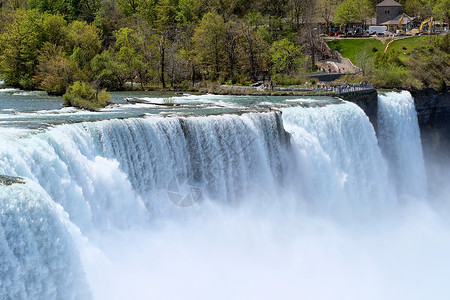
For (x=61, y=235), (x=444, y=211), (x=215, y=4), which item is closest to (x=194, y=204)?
(x=61, y=235)

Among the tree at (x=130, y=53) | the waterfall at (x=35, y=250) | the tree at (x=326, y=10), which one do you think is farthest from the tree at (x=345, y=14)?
the waterfall at (x=35, y=250)

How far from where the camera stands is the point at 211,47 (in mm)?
48406

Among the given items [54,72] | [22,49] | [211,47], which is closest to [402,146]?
[211,47]

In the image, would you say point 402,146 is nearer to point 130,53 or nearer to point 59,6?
point 130,53

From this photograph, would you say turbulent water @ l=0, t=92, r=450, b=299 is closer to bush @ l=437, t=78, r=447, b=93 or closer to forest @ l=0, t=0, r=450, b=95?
bush @ l=437, t=78, r=447, b=93

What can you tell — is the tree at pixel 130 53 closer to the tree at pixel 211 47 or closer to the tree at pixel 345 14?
the tree at pixel 211 47

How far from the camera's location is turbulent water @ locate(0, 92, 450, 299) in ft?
48.2

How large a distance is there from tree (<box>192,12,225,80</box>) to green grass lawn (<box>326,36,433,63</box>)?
1729 cm

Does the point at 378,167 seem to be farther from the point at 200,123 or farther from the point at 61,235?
the point at 61,235

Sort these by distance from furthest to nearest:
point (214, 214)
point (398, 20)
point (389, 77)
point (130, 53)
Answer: point (398, 20), point (130, 53), point (389, 77), point (214, 214)

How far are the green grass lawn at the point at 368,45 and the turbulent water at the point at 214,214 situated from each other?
32.8m

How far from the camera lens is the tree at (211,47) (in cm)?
4775

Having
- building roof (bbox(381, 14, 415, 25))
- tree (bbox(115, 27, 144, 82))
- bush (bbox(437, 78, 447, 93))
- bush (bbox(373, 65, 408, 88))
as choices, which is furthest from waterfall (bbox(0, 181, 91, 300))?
building roof (bbox(381, 14, 415, 25))

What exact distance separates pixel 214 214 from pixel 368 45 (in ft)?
151
